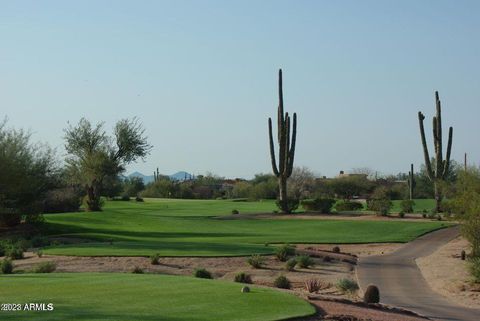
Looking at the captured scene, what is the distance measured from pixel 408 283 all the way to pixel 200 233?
24.0 metres

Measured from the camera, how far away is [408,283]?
27156mm

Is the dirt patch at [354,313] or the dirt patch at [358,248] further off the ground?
the dirt patch at [358,248]

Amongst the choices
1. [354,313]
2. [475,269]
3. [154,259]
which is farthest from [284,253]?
[354,313]

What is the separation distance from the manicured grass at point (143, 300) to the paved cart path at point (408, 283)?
5.31m

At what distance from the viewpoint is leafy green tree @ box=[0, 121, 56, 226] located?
140 feet

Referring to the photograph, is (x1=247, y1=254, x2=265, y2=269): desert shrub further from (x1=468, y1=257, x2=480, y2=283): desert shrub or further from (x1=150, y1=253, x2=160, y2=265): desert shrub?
(x1=468, y1=257, x2=480, y2=283): desert shrub

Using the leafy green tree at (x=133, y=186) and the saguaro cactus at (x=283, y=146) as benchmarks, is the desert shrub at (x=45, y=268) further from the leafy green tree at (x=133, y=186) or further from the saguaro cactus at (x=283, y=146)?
the leafy green tree at (x=133, y=186)

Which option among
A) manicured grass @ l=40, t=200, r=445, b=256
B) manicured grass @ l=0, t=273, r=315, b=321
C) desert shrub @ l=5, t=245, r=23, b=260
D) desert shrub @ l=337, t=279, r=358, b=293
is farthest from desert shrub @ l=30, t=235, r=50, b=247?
desert shrub @ l=337, t=279, r=358, b=293

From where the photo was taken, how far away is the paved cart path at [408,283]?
2067 cm

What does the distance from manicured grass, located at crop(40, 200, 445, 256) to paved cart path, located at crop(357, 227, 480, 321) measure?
16.0ft

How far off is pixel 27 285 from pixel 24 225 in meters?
33.7

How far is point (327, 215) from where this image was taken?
202ft

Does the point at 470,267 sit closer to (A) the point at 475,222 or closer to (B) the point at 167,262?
(A) the point at 475,222

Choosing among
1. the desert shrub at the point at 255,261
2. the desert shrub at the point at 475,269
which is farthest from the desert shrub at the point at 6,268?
the desert shrub at the point at 475,269
